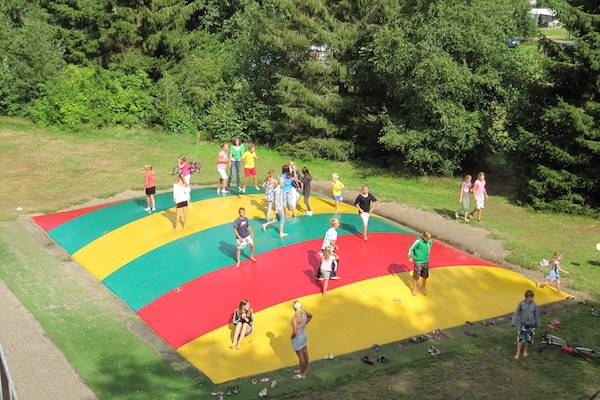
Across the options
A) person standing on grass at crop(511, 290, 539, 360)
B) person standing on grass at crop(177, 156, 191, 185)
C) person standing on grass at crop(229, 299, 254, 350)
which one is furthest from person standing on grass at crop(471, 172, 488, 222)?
person standing on grass at crop(229, 299, 254, 350)

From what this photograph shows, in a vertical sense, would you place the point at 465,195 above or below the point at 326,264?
above

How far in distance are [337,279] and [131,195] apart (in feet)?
34.9

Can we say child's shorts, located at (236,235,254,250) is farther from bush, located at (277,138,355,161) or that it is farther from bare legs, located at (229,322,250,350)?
bush, located at (277,138,355,161)

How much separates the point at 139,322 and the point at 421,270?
6.51 meters

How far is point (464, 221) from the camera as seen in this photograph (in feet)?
66.4

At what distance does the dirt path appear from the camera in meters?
10.7

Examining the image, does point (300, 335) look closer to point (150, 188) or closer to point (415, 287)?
point (415, 287)

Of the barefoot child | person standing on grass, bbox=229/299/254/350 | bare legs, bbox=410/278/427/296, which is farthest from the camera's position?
bare legs, bbox=410/278/427/296

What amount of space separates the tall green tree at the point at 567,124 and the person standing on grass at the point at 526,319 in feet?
37.6

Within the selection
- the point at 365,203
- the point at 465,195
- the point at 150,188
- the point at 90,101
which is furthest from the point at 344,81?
the point at 90,101

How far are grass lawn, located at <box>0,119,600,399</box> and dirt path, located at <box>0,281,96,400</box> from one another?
25 centimetres

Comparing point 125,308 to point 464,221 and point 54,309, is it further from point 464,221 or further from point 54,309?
point 464,221

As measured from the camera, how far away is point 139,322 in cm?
1360

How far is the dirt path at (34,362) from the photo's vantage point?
10742 millimetres
